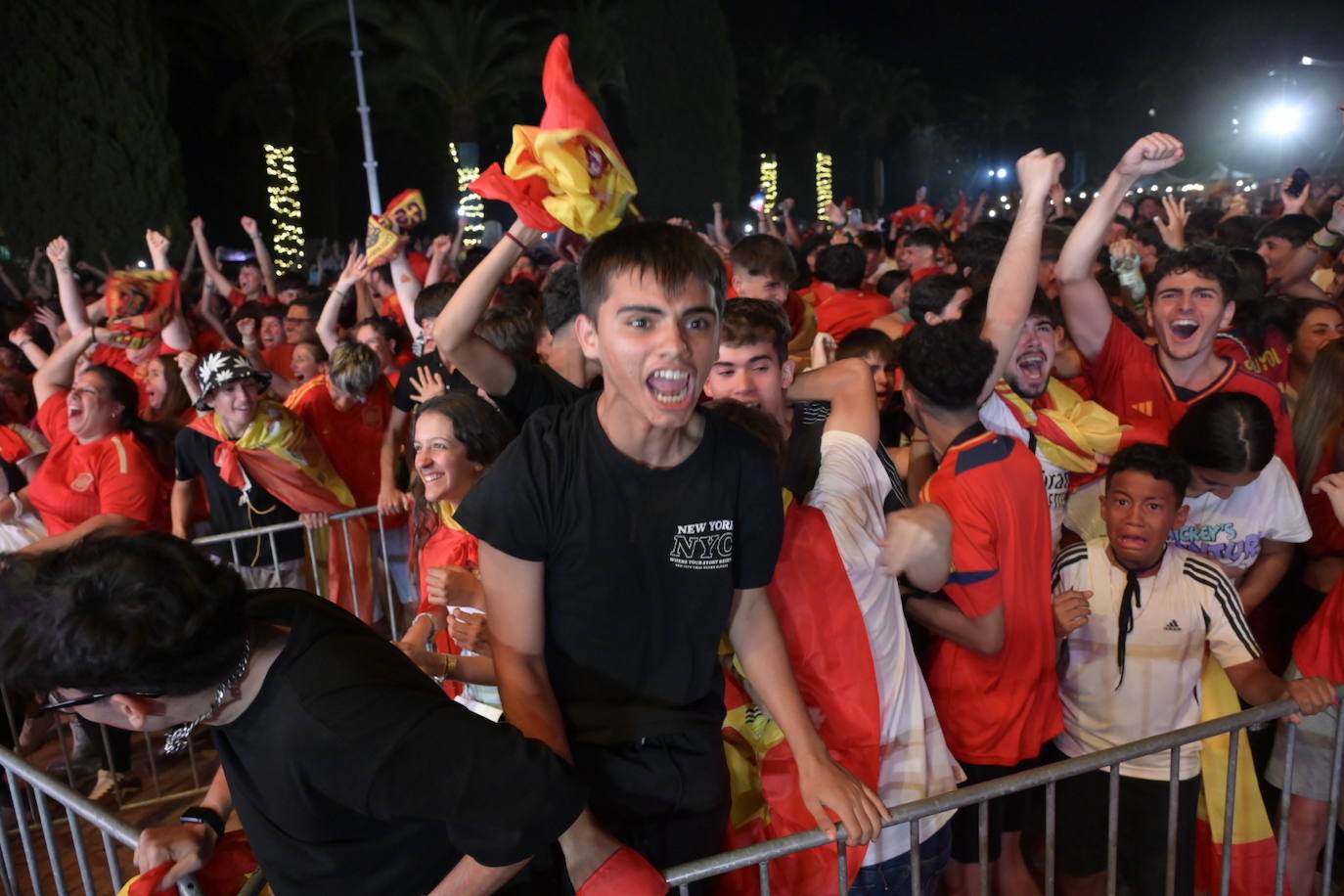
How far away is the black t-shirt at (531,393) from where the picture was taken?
3012mm

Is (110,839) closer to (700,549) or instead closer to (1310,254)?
(700,549)

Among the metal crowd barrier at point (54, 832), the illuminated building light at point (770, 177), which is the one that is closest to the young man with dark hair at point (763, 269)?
the metal crowd barrier at point (54, 832)

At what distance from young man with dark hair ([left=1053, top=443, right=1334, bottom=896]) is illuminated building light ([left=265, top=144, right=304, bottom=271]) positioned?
73.1 ft

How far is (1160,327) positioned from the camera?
3562 millimetres

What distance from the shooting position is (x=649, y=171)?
26.1 m

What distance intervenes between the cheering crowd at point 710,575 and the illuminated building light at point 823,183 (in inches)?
1394

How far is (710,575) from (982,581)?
3.19ft

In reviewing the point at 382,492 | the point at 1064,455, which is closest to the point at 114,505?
the point at 382,492

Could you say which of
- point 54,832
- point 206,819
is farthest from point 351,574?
point 206,819

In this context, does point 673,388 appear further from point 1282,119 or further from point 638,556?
point 1282,119

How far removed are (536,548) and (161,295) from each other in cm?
503

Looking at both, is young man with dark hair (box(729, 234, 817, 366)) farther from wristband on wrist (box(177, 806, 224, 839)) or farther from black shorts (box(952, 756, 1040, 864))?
wristband on wrist (box(177, 806, 224, 839))

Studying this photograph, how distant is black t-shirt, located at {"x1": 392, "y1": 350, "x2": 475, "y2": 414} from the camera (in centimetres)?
422

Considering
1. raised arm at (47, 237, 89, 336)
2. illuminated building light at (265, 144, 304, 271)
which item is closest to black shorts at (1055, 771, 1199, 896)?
raised arm at (47, 237, 89, 336)
